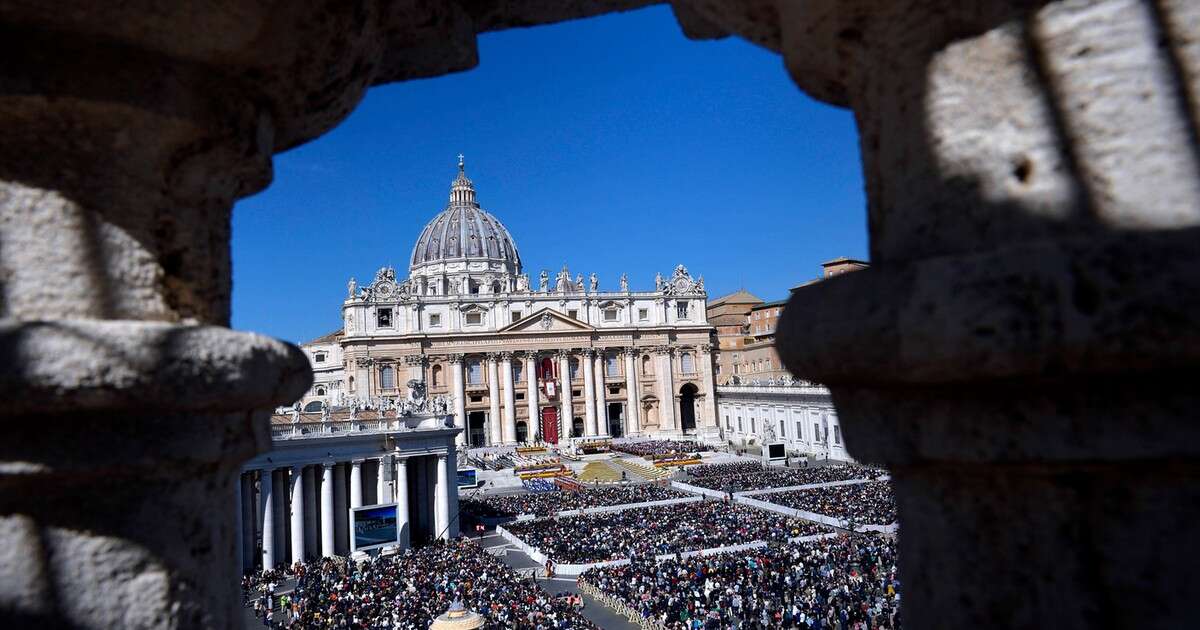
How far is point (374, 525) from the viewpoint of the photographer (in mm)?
19094

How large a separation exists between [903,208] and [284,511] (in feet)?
70.4

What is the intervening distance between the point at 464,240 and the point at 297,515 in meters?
53.6

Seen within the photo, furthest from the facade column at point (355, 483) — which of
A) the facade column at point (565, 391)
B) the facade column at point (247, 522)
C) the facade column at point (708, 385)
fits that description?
the facade column at point (708, 385)

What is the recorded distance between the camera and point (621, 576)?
15906 mm

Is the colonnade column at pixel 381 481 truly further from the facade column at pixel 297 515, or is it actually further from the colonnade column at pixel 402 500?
the facade column at pixel 297 515

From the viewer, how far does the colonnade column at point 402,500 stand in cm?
2034

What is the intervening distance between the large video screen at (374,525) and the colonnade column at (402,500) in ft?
1.22

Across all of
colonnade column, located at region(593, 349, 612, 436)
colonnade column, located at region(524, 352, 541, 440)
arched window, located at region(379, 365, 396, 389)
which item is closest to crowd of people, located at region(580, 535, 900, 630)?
colonnade column, located at region(524, 352, 541, 440)

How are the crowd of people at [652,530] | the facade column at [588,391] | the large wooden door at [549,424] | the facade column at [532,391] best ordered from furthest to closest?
1. the facade column at [588,391]
2. the large wooden door at [549,424]
3. the facade column at [532,391]
4. the crowd of people at [652,530]

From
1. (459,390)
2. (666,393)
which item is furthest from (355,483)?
(666,393)

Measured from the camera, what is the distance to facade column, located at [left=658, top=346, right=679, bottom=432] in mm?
54656

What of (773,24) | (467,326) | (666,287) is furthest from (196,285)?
(666,287)

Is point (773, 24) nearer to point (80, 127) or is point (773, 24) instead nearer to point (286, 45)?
point (286, 45)

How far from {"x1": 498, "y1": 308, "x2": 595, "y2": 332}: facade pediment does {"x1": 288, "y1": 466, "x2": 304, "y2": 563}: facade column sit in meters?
32.9
